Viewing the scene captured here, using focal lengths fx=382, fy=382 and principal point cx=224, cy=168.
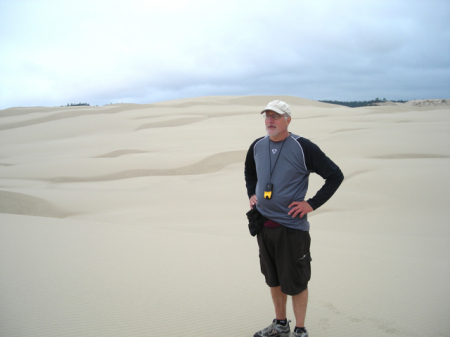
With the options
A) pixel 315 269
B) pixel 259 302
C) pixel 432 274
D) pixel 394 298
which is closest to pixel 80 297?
pixel 259 302

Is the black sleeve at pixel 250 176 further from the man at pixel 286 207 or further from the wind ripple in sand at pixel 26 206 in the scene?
the wind ripple in sand at pixel 26 206

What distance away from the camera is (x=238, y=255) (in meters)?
5.53

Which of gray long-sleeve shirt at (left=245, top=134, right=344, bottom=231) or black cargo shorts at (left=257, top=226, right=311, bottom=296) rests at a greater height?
gray long-sleeve shirt at (left=245, top=134, right=344, bottom=231)

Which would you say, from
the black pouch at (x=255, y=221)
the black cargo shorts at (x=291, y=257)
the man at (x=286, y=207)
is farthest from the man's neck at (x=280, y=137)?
the black cargo shorts at (x=291, y=257)

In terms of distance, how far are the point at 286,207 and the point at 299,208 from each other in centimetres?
11

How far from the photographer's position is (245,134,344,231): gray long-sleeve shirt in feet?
9.93

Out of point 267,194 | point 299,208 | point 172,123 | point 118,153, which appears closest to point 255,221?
point 267,194

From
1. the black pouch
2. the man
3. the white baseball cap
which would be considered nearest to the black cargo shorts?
the man

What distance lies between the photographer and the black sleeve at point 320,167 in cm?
301

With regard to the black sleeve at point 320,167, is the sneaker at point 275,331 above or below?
below

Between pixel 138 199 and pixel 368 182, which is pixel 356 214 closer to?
pixel 368 182

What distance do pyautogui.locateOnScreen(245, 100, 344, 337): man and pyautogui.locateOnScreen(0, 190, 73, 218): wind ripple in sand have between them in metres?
7.47

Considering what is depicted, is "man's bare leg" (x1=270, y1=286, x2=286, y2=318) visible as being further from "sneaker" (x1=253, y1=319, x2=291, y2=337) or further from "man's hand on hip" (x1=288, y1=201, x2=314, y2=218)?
"man's hand on hip" (x1=288, y1=201, x2=314, y2=218)

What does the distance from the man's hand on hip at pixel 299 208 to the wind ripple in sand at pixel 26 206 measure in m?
7.70
